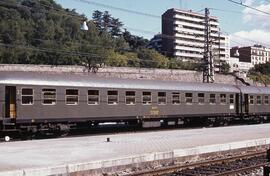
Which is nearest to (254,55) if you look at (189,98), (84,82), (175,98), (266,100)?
(266,100)

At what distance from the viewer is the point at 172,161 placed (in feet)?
51.5

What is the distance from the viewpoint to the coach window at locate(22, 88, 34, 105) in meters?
21.5

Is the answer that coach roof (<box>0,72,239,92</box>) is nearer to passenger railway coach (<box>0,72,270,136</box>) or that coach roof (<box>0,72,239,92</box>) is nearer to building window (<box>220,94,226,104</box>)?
passenger railway coach (<box>0,72,270,136</box>)

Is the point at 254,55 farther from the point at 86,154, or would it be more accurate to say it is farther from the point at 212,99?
the point at 86,154

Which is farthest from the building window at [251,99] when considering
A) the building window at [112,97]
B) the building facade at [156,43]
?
the building facade at [156,43]

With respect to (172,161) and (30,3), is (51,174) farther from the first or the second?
(30,3)

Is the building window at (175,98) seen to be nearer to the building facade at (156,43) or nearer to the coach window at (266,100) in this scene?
the coach window at (266,100)

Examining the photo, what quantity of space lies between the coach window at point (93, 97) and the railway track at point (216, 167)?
9540 mm

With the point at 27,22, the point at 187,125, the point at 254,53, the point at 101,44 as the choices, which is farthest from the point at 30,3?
the point at 187,125

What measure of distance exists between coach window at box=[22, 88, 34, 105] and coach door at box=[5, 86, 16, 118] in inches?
17.3

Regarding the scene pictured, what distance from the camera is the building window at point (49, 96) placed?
73.2 feet

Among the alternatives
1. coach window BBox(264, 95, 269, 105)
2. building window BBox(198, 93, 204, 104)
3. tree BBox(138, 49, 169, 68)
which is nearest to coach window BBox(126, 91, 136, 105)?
building window BBox(198, 93, 204, 104)

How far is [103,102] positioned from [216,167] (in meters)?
11.3

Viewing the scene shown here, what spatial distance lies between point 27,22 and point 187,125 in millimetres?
80502
